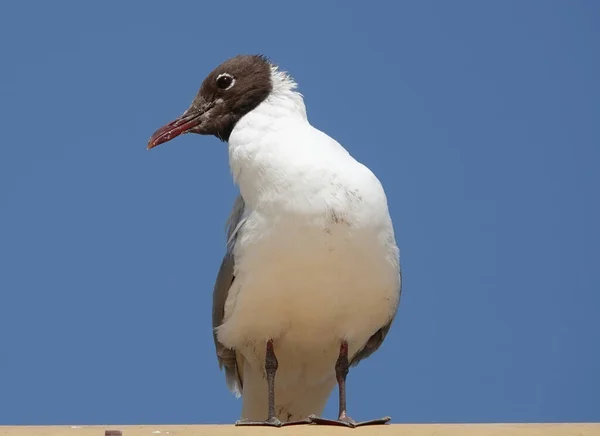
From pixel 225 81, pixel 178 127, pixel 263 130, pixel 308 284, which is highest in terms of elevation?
pixel 225 81

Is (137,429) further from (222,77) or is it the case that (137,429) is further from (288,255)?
(222,77)

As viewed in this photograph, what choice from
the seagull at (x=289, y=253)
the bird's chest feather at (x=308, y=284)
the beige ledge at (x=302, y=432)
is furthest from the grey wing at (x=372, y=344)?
the beige ledge at (x=302, y=432)

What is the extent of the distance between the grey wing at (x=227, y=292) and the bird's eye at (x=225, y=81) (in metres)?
0.77

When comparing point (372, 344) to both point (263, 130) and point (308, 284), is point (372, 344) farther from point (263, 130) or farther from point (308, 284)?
point (263, 130)

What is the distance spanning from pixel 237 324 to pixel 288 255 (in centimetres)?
72

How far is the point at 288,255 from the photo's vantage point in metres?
7.72

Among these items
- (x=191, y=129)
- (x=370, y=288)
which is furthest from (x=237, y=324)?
(x=191, y=129)

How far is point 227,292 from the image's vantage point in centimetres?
816

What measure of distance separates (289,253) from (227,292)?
0.65m

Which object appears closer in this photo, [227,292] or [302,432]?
[302,432]

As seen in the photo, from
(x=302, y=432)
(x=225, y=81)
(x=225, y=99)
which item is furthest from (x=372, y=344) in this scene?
(x=302, y=432)

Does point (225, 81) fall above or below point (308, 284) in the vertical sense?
above

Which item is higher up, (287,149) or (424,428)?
(287,149)

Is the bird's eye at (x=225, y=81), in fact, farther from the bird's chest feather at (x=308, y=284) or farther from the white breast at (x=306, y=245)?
the bird's chest feather at (x=308, y=284)
